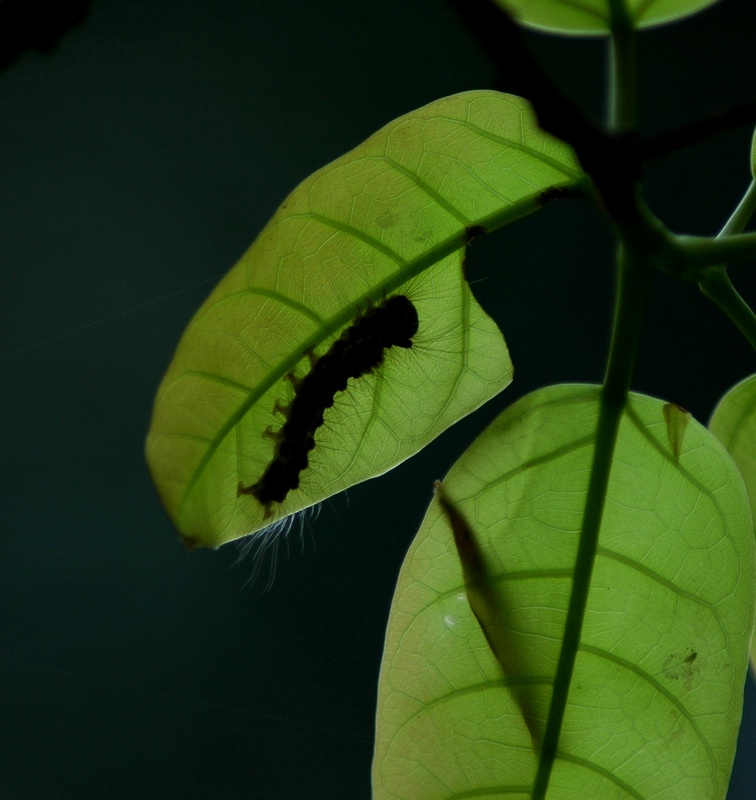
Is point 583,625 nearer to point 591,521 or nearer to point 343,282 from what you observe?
point 591,521

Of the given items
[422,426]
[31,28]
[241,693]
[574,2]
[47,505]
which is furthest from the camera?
[241,693]

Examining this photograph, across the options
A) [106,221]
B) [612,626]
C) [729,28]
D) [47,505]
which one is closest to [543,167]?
[612,626]

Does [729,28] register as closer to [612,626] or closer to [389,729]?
[612,626]

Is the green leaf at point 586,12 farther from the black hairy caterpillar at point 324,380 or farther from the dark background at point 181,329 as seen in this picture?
the dark background at point 181,329

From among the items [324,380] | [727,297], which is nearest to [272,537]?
[324,380]

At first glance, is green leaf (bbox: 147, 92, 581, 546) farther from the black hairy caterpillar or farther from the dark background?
the dark background

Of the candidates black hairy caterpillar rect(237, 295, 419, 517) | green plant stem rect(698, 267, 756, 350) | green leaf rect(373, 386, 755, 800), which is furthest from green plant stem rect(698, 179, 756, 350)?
black hairy caterpillar rect(237, 295, 419, 517)
